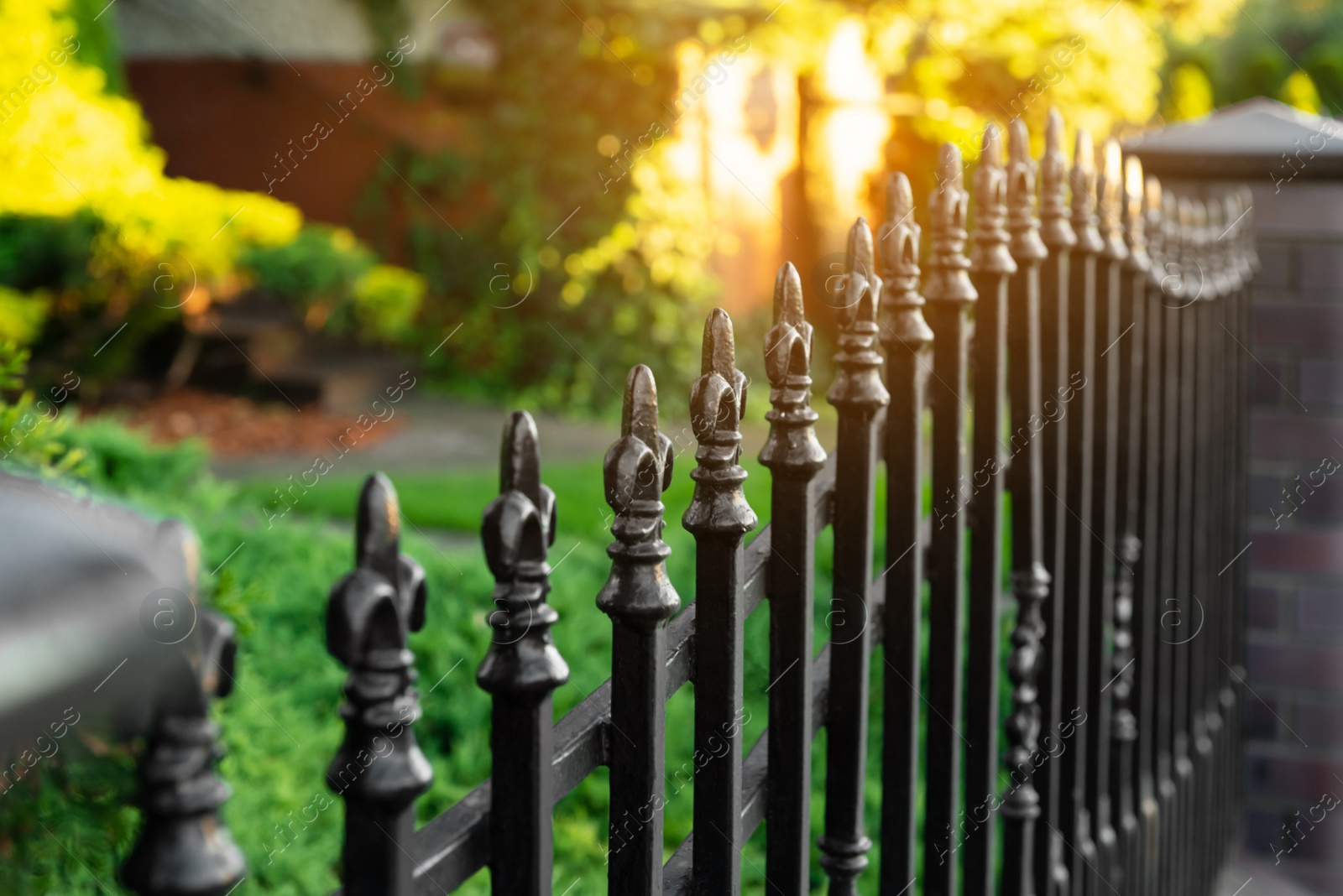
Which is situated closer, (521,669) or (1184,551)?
(521,669)

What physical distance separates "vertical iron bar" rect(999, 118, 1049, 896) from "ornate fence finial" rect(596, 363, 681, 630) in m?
1.02

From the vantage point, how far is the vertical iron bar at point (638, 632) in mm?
1027

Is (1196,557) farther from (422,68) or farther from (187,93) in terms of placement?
(187,93)

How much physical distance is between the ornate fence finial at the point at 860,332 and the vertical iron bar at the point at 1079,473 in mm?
761

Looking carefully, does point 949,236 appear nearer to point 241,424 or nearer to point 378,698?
point 378,698

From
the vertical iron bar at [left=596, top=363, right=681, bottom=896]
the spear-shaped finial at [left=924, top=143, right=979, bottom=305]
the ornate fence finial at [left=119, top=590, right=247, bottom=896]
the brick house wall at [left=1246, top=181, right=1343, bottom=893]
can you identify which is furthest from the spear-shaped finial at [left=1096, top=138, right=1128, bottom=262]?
the ornate fence finial at [left=119, top=590, right=247, bottom=896]

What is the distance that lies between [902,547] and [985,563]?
30cm

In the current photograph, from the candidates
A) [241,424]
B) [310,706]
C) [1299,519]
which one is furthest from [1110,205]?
[241,424]

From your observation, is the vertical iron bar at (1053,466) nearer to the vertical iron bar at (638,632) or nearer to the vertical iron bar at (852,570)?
the vertical iron bar at (852,570)

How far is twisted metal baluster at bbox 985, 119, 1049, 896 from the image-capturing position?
1.94 m

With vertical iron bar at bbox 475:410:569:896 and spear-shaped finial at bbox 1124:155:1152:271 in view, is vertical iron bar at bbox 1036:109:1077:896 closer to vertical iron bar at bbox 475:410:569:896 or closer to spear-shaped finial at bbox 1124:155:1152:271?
spear-shaped finial at bbox 1124:155:1152:271

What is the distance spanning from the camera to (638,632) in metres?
1.08

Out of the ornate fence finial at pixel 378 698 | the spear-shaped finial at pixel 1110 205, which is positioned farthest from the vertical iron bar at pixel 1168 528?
the ornate fence finial at pixel 378 698

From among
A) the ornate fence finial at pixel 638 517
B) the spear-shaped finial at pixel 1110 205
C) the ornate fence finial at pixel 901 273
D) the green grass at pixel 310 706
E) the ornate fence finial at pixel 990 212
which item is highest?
the spear-shaped finial at pixel 1110 205
